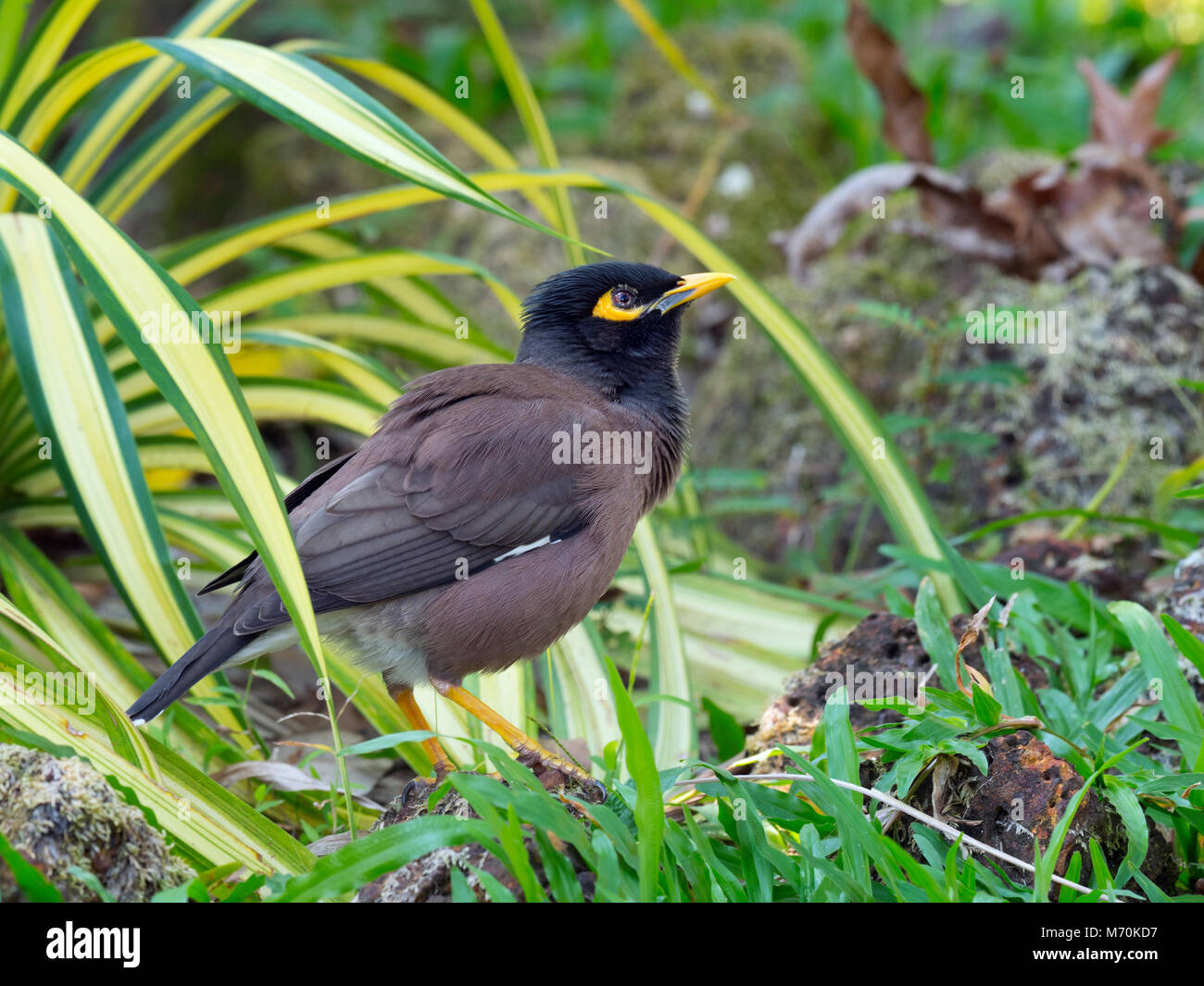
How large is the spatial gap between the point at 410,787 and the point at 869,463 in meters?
1.60

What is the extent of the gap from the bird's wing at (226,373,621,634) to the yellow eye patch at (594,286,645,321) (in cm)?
39

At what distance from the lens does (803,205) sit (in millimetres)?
6469

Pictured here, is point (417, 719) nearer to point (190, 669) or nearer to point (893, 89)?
point (190, 669)

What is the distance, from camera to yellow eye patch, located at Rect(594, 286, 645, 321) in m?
3.22

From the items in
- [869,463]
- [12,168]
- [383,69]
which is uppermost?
[383,69]

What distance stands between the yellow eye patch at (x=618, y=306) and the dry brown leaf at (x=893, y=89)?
8.28 ft

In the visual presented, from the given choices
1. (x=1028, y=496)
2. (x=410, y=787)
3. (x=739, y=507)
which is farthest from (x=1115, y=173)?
(x=410, y=787)

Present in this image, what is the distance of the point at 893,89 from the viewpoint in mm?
5262

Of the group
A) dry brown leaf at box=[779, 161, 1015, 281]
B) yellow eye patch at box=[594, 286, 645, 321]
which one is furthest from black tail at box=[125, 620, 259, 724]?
dry brown leaf at box=[779, 161, 1015, 281]

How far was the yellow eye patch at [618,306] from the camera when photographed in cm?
322

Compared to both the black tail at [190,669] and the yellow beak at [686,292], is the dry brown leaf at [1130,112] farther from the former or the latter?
the black tail at [190,669]

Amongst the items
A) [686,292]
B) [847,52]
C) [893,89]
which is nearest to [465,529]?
[686,292]

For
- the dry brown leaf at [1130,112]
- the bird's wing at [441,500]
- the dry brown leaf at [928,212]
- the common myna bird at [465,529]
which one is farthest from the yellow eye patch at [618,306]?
the dry brown leaf at [1130,112]
